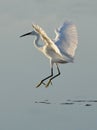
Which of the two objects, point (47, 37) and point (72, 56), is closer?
point (47, 37)

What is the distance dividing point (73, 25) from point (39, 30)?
6.65 metres

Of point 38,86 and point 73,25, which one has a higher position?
point 73,25

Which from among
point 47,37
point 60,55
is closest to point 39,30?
point 47,37

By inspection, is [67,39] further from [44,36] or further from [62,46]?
[44,36]

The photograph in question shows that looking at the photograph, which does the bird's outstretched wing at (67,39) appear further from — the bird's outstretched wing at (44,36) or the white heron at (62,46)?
the bird's outstretched wing at (44,36)

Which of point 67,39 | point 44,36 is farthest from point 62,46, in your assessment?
point 44,36

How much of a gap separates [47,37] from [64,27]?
230 inches

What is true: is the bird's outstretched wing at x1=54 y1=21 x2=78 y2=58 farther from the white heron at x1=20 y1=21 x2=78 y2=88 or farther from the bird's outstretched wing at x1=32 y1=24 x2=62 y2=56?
the bird's outstretched wing at x1=32 y1=24 x2=62 y2=56

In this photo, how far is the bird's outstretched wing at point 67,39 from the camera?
38509mm

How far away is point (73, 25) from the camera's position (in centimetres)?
3953

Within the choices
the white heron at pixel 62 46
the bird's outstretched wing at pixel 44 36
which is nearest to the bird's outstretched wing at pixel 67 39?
the white heron at pixel 62 46

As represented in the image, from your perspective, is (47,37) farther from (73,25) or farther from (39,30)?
(73,25)

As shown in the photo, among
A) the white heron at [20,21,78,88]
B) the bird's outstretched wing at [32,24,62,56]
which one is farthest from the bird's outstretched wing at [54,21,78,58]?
the bird's outstretched wing at [32,24,62,56]

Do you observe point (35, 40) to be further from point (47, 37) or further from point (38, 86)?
point (47, 37)
